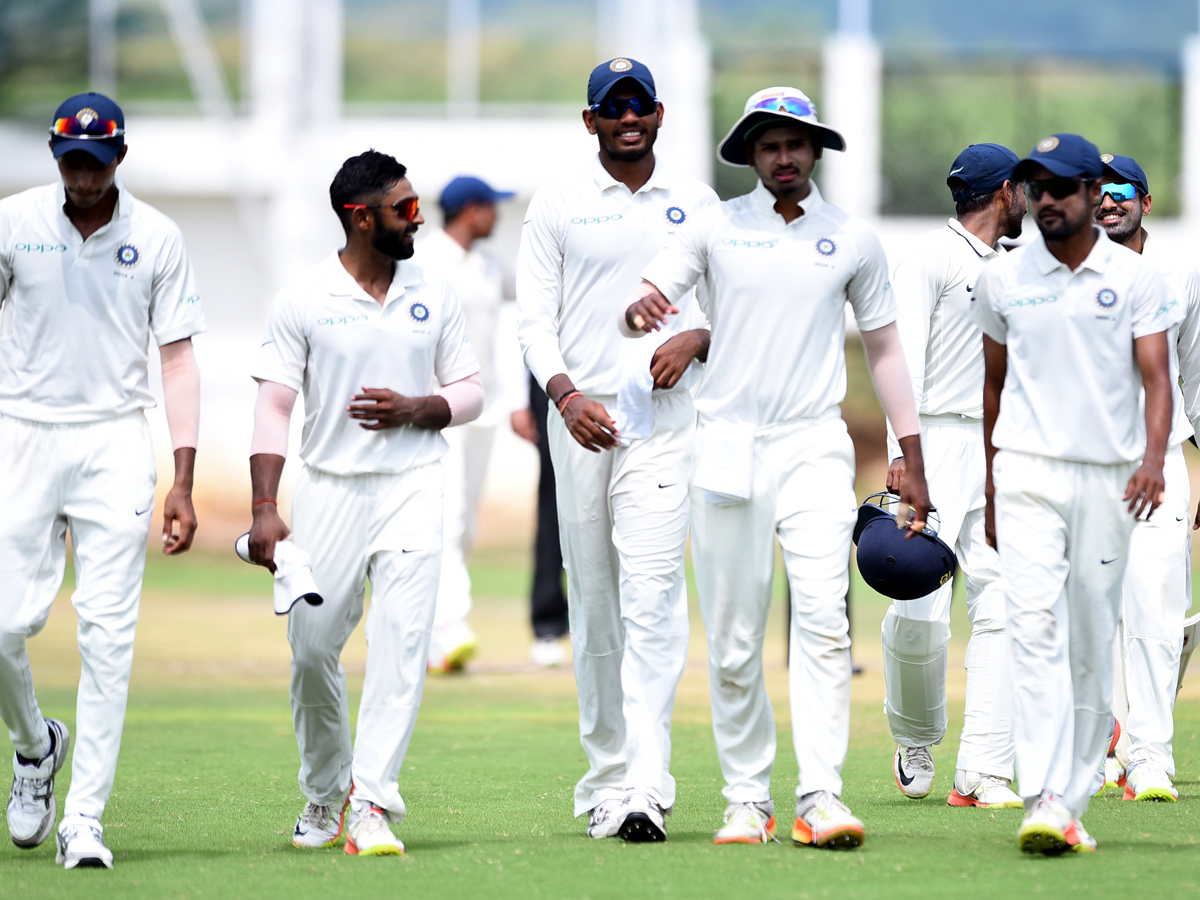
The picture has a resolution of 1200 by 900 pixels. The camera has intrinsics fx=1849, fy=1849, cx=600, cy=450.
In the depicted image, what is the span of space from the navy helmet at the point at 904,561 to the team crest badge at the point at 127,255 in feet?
9.53

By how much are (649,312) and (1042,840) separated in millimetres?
2255

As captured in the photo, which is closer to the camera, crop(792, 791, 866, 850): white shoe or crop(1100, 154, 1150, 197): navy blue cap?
crop(792, 791, 866, 850): white shoe

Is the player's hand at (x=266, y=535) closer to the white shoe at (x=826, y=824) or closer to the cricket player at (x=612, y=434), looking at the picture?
the cricket player at (x=612, y=434)

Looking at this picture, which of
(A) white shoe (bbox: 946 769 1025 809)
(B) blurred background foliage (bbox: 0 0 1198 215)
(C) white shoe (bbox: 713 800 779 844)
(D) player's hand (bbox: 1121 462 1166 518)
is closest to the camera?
(D) player's hand (bbox: 1121 462 1166 518)

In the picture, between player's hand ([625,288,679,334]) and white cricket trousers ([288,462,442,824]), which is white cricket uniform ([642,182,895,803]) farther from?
white cricket trousers ([288,462,442,824])

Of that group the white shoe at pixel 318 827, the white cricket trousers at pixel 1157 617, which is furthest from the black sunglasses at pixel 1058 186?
the white shoe at pixel 318 827

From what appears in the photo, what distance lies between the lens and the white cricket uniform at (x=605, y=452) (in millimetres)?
6957

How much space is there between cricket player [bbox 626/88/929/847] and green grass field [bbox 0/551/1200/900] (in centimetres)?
39

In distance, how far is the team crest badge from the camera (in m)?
6.73

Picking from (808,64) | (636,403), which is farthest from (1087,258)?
(808,64)

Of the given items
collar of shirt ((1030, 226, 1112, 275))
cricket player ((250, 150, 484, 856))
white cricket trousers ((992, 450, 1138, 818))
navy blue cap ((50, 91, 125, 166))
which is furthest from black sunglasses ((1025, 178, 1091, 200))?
navy blue cap ((50, 91, 125, 166))

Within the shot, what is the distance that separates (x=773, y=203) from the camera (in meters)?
6.67

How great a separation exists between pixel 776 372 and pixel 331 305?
1607 millimetres

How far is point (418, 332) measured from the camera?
668 cm
